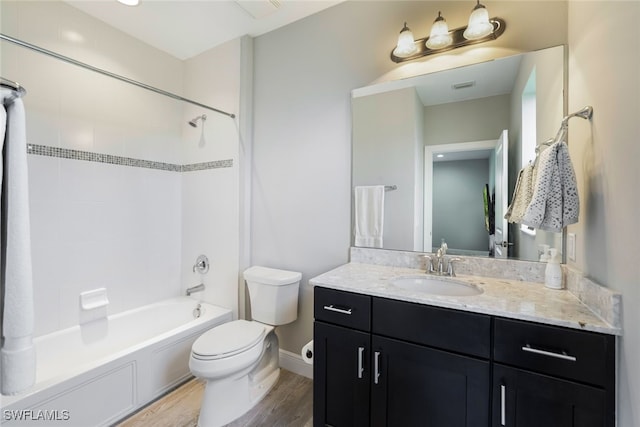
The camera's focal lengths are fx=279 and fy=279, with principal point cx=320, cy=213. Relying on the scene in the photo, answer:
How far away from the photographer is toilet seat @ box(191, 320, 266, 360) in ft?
5.21

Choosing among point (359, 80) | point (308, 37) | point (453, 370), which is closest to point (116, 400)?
point (453, 370)

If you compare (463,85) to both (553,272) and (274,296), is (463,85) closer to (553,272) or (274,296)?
(553,272)

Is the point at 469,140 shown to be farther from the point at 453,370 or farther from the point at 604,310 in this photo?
the point at 453,370

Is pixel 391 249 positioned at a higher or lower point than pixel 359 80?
lower

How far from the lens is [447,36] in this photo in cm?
154

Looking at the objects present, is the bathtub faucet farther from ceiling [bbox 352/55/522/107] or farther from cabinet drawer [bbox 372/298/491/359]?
ceiling [bbox 352/55/522/107]

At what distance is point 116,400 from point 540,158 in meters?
2.51

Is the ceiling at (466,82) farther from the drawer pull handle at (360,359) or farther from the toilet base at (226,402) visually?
the toilet base at (226,402)

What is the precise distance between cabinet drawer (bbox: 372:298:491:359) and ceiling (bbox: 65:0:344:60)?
2019mm

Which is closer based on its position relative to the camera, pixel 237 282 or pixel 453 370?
pixel 453 370

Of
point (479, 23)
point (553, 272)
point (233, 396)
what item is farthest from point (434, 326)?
point (479, 23)

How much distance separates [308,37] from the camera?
2.08 m

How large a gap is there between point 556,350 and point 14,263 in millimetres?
1641

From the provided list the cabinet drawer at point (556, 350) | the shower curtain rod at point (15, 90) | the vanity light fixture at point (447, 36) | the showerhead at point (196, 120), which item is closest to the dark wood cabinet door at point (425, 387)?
the cabinet drawer at point (556, 350)
